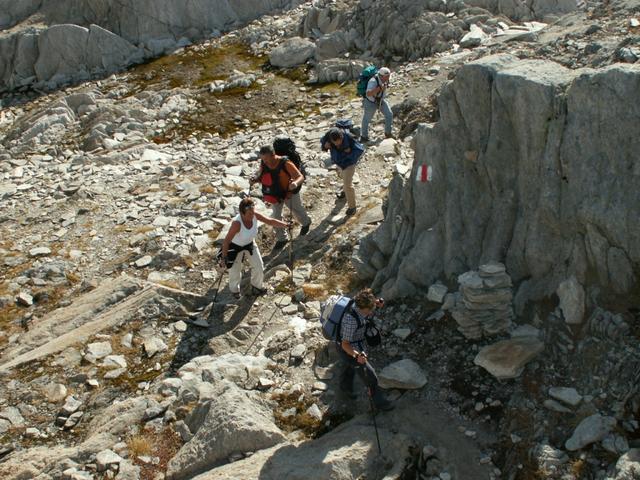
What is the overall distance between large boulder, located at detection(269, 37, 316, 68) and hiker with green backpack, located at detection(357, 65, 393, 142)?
1162 centimetres

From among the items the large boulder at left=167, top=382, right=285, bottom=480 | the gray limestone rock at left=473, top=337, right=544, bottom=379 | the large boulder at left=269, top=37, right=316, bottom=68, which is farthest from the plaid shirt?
the large boulder at left=269, top=37, right=316, bottom=68

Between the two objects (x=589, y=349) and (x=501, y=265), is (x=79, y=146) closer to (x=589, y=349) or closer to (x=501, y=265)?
(x=501, y=265)

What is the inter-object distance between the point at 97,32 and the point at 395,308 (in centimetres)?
3016

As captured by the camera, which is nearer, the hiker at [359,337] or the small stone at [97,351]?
the hiker at [359,337]

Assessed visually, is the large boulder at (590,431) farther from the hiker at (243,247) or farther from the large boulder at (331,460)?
the hiker at (243,247)

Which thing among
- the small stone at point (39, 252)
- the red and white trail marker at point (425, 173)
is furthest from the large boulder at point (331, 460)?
the small stone at point (39, 252)

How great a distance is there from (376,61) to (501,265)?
67.0 feet

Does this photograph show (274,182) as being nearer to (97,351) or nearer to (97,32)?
(97,351)

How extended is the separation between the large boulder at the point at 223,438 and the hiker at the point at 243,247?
3894 millimetres

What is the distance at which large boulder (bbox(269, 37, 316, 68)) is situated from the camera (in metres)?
31.8

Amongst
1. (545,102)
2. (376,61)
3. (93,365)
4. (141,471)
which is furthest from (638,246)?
(376,61)

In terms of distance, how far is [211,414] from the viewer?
35.4ft

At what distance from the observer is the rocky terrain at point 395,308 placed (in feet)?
32.9

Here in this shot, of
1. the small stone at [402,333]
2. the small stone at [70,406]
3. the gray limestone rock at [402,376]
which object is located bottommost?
the small stone at [70,406]
